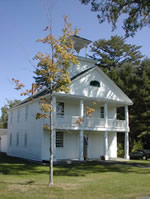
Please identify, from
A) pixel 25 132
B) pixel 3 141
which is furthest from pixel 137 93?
pixel 3 141

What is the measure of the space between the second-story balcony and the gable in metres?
2.25

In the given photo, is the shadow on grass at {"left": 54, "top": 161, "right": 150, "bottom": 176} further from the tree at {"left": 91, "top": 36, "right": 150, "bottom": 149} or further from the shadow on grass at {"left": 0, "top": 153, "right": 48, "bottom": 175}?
the tree at {"left": 91, "top": 36, "right": 150, "bottom": 149}

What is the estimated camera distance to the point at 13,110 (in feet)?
103

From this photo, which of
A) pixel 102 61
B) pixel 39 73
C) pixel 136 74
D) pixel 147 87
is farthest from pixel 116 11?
pixel 102 61

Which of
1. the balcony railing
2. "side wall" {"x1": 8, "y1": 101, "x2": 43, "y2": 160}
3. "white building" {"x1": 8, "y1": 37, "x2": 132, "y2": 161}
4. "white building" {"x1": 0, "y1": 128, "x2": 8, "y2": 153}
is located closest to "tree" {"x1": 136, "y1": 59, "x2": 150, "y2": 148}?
"white building" {"x1": 8, "y1": 37, "x2": 132, "y2": 161}

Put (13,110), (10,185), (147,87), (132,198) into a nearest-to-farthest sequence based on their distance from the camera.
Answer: (132,198)
(10,185)
(13,110)
(147,87)

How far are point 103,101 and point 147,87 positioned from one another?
42.8ft

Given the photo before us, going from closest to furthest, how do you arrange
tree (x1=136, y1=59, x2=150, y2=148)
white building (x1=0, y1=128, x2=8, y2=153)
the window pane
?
the window pane
tree (x1=136, y1=59, x2=150, y2=148)
white building (x1=0, y1=128, x2=8, y2=153)

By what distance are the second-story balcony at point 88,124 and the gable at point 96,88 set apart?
2252 mm

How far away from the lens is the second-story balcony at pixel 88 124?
21.3 metres

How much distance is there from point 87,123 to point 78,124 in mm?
1710

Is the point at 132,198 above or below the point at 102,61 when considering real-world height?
below

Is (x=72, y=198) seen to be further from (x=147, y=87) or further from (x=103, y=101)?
(x=147, y=87)

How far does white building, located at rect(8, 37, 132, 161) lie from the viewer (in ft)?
71.7
